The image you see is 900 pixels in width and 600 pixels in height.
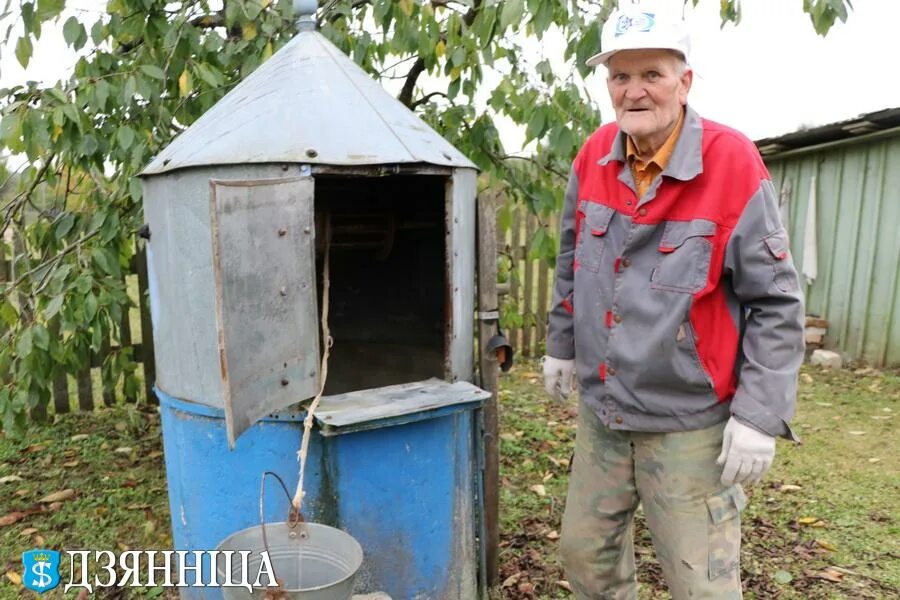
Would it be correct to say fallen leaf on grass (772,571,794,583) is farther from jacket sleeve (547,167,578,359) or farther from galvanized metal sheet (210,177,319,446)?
galvanized metal sheet (210,177,319,446)

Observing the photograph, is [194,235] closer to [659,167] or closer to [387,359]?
[659,167]

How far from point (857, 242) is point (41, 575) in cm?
751

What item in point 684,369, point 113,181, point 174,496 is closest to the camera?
point 684,369

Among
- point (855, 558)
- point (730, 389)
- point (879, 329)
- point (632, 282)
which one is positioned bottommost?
point (855, 558)

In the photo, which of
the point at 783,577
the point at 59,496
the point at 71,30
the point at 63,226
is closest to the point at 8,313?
Answer: the point at 63,226

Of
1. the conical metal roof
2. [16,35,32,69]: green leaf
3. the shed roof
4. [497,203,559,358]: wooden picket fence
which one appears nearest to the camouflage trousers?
the conical metal roof

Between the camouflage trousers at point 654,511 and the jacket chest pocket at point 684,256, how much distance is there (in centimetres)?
47

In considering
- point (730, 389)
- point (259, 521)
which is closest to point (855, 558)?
point (730, 389)

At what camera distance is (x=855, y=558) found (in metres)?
3.40

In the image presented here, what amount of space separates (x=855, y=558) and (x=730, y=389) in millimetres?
2066

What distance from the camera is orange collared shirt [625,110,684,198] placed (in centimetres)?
207

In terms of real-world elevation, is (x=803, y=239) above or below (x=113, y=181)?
below

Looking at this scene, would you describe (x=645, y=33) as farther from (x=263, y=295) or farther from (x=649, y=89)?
(x=263, y=295)

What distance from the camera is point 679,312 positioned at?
197cm
